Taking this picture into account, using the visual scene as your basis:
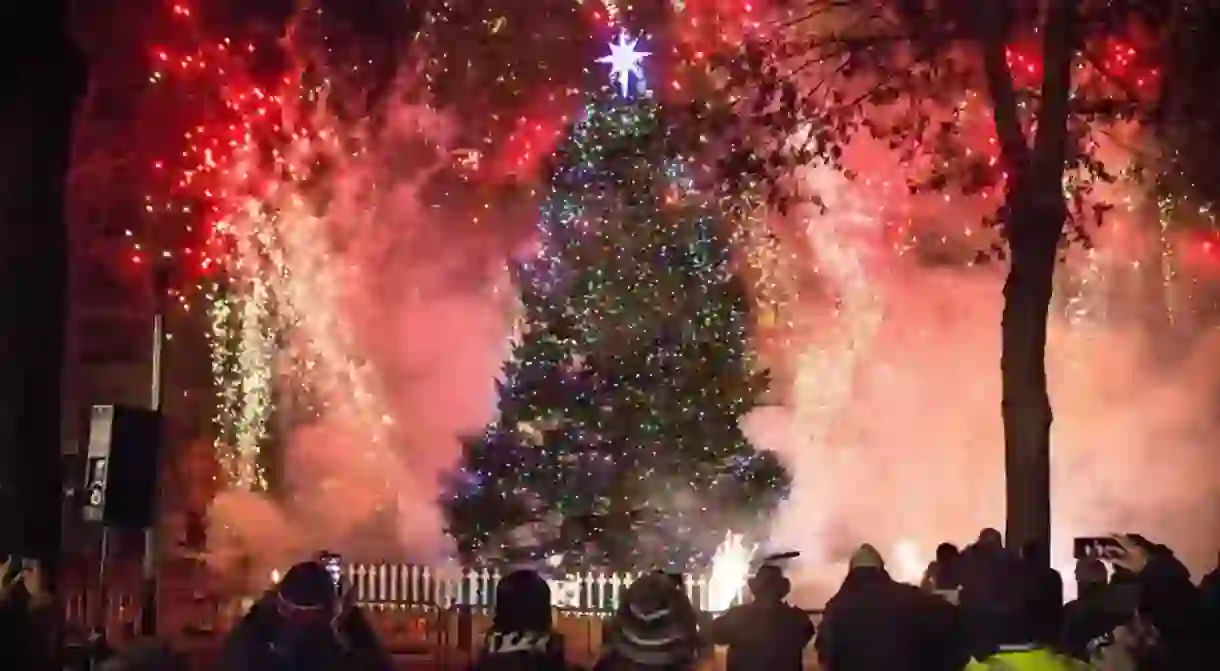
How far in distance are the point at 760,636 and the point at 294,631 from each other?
10.6ft

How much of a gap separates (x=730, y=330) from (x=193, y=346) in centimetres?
1091

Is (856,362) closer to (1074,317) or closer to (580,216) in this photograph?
(1074,317)

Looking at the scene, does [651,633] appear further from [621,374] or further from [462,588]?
[462,588]

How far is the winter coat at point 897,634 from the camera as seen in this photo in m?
6.50

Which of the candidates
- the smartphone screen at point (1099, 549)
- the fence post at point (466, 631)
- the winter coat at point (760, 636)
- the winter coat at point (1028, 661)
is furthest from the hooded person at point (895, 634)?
the fence post at point (466, 631)

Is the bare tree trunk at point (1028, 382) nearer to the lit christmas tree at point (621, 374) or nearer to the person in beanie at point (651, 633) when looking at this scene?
the lit christmas tree at point (621, 374)

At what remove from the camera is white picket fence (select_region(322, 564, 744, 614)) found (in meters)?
17.2

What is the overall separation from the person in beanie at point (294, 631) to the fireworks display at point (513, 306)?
43.6ft

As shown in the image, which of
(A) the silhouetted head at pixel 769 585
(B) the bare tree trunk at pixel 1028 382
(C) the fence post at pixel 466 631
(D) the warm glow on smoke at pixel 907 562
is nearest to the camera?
(A) the silhouetted head at pixel 769 585

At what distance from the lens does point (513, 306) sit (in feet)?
74.8

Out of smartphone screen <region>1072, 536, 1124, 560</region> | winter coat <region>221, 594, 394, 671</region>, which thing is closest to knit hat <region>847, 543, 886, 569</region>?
smartphone screen <region>1072, 536, 1124, 560</region>

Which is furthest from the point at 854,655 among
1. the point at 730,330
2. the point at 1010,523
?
the point at 730,330

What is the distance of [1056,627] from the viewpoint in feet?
17.2

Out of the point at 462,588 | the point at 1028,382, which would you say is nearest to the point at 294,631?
the point at 1028,382
